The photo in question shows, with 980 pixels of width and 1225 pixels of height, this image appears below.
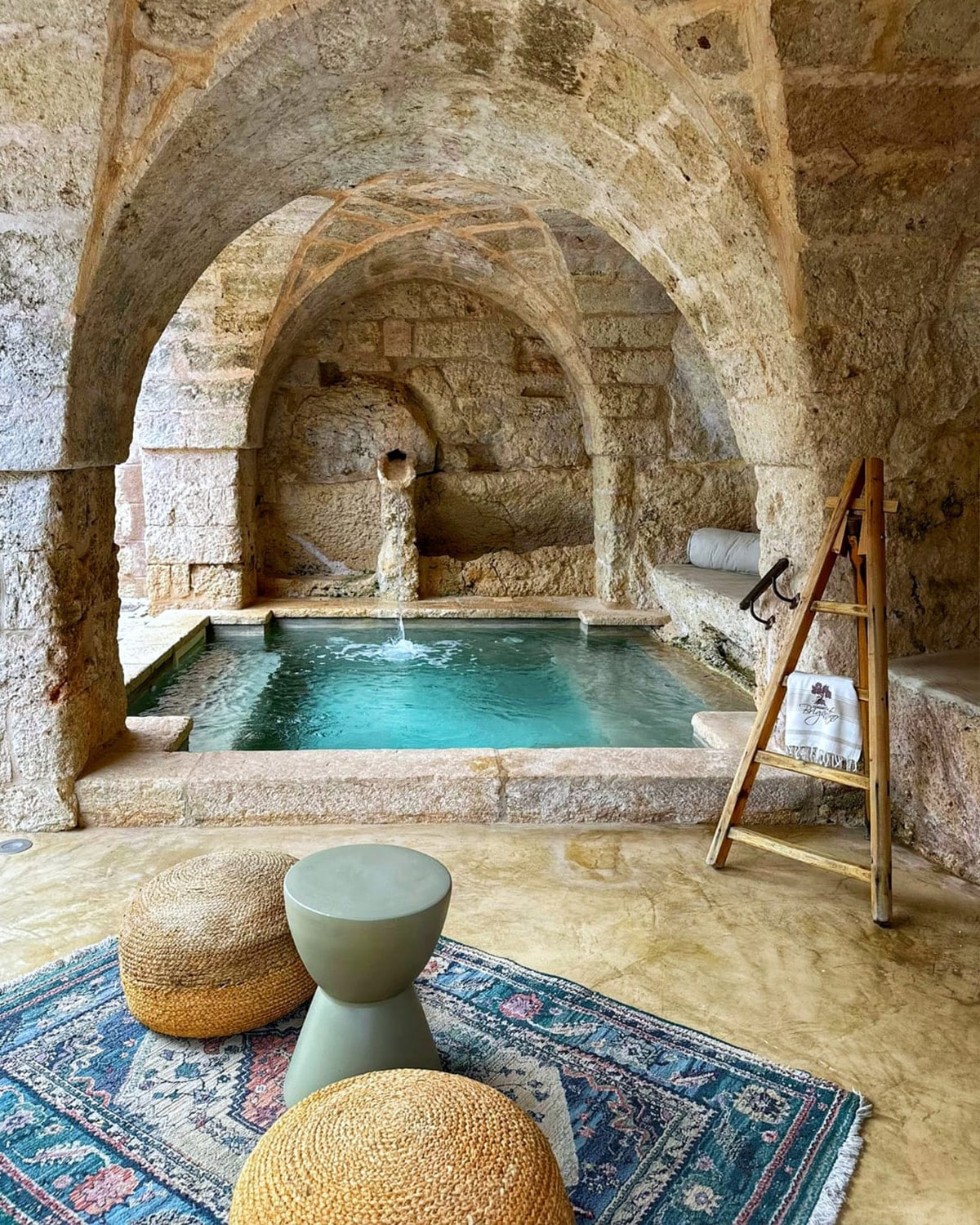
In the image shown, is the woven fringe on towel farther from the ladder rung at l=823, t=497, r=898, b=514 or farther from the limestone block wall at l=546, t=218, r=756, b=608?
the limestone block wall at l=546, t=218, r=756, b=608

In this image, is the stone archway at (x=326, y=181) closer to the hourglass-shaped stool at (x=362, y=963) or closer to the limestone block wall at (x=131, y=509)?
the hourglass-shaped stool at (x=362, y=963)

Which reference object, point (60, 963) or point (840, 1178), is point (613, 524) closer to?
point (60, 963)

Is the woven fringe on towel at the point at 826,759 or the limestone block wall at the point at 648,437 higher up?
the limestone block wall at the point at 648,437

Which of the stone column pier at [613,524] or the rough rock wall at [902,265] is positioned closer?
the rough rock wall at [902,265]

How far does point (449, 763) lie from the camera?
10.1 feet

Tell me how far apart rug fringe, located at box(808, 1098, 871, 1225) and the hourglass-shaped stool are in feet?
2.23

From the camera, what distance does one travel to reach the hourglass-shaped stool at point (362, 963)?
1551 mm

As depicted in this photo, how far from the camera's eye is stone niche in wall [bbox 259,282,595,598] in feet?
24.6

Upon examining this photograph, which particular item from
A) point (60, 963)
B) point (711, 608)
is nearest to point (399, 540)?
point (711, 608)

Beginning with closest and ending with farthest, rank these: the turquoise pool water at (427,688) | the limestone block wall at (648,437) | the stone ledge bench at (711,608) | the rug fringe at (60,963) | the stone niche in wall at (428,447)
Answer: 1. the rug fringe at (60,963)
2. the turquoise pool water at (427,688)
3. the stone ledge bench at (711,608)
4. the limestone block wall at (648,437)
5. the stone niche in wall at (428,447)

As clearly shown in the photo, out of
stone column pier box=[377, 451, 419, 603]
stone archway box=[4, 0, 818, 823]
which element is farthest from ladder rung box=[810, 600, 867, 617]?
stone column pier box=[377, 451, 419, 603]

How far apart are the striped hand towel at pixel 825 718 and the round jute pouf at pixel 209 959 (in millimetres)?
1529

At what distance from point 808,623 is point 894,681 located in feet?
1.54

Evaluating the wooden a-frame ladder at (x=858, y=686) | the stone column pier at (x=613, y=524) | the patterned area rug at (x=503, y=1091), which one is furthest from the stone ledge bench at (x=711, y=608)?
the patterned area rug at (x=503, y=1091)
